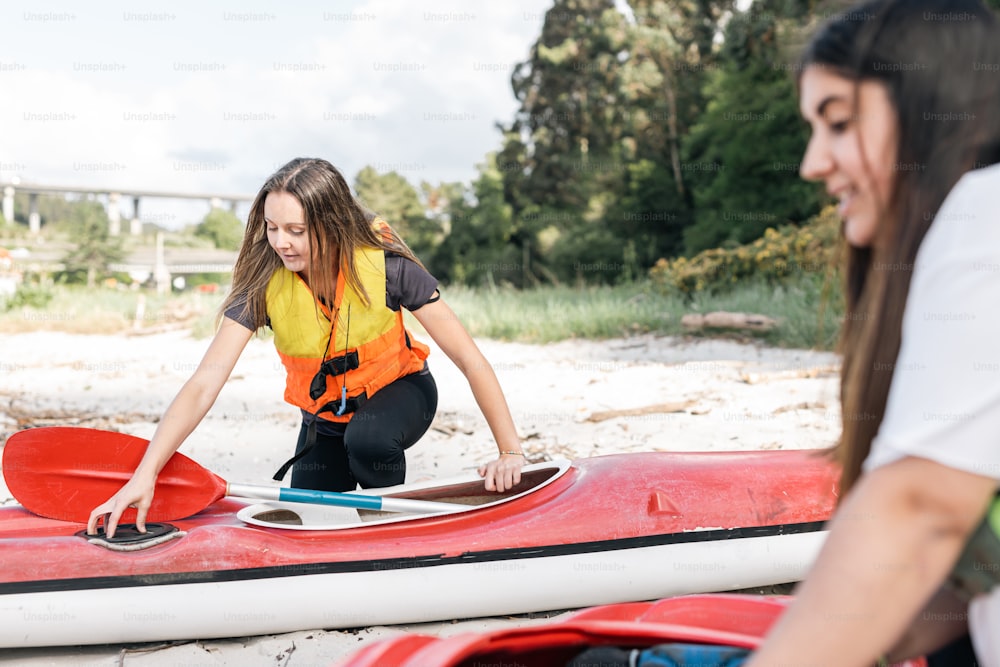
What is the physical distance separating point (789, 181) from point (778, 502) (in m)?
9.14

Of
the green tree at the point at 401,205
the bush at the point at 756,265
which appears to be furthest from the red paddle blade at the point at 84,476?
the green tree at the point at 401,205

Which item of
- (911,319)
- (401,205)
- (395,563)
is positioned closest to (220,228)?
(401,205)

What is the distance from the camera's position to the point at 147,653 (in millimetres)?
2146

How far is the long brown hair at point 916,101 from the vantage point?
2.59 feet

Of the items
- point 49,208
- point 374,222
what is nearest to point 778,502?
point 374,222

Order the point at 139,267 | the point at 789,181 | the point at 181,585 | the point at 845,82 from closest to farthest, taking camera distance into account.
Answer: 1. the point at 845,82
2. the point at 181,585
3. the point at 789,181
4. the point at 139,267

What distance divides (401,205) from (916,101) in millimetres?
18083

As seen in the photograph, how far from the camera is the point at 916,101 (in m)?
0.79

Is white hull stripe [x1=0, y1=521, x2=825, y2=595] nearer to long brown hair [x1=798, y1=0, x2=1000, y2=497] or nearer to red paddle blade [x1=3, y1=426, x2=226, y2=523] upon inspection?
red paddle blade [x1=3, y1=426, x2=226, y2=523]

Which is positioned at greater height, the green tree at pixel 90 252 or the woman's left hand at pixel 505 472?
the green tree at pixel 90 252

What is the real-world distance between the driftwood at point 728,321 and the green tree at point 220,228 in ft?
40.0

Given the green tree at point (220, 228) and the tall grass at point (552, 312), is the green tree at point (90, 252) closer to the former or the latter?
the tall grass at point (552, 312)

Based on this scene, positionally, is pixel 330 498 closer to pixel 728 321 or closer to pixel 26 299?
pixel 728 321

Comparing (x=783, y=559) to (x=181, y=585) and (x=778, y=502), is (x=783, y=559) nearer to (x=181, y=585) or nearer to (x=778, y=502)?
(x=778, y=502)
